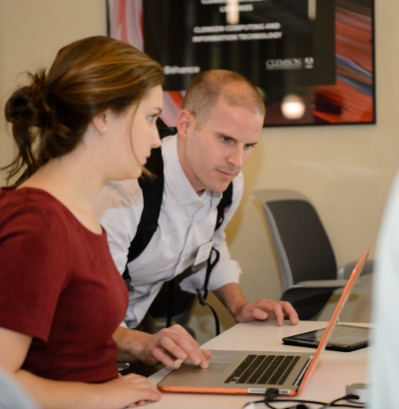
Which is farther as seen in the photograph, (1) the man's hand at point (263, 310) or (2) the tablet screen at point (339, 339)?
(1) the man's hand at point (263, 310)

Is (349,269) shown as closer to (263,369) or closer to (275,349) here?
(275,349)

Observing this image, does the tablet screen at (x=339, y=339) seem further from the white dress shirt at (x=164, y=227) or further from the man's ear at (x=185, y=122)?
the man's ear at (x=185, y=122)

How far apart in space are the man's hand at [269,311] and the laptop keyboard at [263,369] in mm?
487

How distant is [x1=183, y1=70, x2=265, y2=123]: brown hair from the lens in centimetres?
254

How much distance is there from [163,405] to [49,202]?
0.45 m

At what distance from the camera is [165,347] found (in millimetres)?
1769

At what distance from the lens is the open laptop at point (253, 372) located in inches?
62.6

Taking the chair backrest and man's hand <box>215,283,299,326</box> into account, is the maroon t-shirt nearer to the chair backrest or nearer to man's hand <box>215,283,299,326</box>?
man's hand <box>215,283,299,326</box>

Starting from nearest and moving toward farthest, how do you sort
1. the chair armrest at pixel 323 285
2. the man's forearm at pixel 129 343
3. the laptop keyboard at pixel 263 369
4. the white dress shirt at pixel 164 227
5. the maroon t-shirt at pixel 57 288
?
the maroon t-shirt at pixel 57 288 → the laptop keyboard at pixel 263 369 → the man's forearm at pixel 129 343 → the white dress shirt at pixel 164 227 → the chair armrest at pixel 323 285

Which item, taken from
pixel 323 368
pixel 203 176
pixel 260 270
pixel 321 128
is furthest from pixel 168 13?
pixel 323 368

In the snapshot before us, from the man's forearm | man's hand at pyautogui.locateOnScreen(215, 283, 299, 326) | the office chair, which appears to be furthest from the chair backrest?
the man's forearm

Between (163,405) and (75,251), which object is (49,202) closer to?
(75,251)

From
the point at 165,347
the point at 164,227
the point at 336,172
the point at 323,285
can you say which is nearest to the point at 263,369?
the point at 165,347

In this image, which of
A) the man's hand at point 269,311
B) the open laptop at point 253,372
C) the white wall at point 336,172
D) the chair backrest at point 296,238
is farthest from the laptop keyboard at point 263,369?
the white wall at point 336,172
